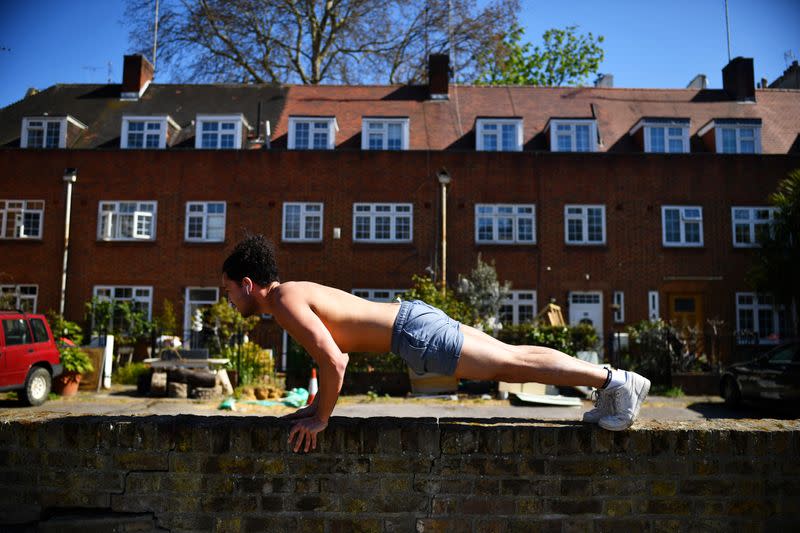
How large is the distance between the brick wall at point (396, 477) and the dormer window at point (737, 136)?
77.2ft

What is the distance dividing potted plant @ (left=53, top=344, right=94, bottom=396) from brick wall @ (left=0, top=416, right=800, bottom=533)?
11.3m

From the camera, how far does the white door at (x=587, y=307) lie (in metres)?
23.2

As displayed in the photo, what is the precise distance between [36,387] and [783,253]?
733 inches

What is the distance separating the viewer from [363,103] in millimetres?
27016

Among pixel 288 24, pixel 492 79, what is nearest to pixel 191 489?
pixel 288 24

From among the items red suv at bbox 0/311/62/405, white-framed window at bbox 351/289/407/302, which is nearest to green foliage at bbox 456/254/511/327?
white-framed window at bbox 351/289/407/302

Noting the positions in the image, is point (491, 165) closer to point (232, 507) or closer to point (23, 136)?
point (23, 136)

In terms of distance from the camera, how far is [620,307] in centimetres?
2306

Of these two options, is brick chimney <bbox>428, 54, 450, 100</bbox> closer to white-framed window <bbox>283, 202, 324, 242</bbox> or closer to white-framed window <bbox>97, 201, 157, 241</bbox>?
white-framed window <bbox>283, 202, 324, 242</bbox>

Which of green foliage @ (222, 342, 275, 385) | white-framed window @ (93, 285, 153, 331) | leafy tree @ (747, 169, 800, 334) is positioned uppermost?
leafy tree @ (747, 169, 800, 334)

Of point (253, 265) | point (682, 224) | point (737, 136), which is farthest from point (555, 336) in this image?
point (737, 136)

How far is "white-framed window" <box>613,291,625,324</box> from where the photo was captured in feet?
75.7

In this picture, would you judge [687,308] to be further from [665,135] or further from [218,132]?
[218,132]

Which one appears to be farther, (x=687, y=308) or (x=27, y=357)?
(x=687, y=308)
